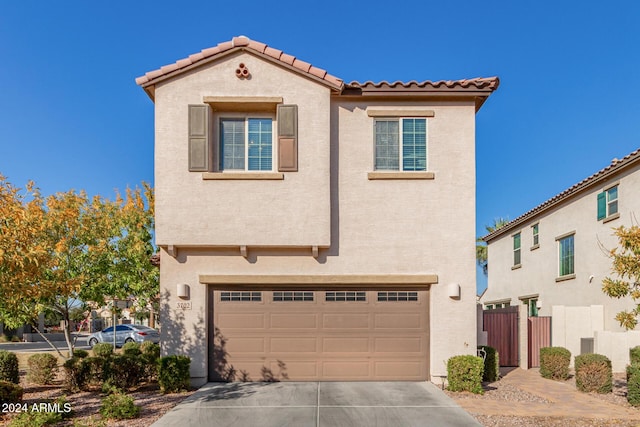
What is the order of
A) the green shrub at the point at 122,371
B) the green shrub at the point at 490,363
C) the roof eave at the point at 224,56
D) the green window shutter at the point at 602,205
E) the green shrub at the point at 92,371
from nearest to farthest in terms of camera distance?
1. the green shrub at the point at 122,371
2. the green shrub at the point at 92,371
3. the roof eave at the point at 224,56
4. the green shrub at the point at 490,363
5. the green window shutter at the point at 602,205

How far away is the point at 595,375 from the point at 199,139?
10948 mm

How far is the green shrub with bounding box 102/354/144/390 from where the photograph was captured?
10812 mm

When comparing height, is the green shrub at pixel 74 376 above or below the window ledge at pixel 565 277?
below

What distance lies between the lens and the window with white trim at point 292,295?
11484mm

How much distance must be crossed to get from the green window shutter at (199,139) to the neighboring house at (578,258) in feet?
36.5

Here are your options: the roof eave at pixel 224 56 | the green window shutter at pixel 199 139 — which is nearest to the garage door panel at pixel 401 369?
the green window shutter at pixel 199 139

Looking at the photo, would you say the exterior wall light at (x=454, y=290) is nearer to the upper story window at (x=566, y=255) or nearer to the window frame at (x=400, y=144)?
the window frame at (x=400, y=144)

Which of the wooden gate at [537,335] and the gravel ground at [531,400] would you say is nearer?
the gravel ground at [531,400]

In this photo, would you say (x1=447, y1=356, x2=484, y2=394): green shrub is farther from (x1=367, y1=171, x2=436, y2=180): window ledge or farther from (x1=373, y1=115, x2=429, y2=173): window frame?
(x1=373, y1=115, x2=429, y2=173): window frame

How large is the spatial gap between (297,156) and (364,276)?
3.32 meters

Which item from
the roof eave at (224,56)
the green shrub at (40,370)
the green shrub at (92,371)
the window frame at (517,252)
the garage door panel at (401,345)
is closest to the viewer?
the green shrub at (92,371)

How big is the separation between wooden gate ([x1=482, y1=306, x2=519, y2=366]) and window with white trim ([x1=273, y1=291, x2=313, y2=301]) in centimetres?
685

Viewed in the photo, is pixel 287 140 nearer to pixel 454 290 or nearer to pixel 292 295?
pixel 292 295

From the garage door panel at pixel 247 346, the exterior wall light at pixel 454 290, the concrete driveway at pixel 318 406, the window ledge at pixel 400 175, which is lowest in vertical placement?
the concrete driveway at pixel 318 406
